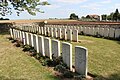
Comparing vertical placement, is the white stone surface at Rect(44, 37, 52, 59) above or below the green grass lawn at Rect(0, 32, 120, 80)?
above

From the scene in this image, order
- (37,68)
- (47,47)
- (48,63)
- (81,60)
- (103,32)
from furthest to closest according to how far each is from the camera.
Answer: (103,32)
(47,47)
(48,63)
(37,68)
(81,60)

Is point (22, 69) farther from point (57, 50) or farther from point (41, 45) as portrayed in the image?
point (41, 45)

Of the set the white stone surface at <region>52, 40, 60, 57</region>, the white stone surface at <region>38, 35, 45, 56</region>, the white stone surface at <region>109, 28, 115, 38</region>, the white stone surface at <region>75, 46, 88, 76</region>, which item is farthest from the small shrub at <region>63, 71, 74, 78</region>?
the white stone surface at <region>109, 28, 115, 38</region>

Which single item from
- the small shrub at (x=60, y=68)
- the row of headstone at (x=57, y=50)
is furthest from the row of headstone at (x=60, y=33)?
the small shrub at (x=60, y=68)

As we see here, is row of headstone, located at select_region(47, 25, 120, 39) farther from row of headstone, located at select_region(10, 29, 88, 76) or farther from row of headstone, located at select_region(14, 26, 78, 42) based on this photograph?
row of headstone, located at select_region(10, 29, 88, 76)

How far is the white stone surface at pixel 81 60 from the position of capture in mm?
6215

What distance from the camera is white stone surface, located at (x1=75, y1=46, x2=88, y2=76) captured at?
6215 millimetres

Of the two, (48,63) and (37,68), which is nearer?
(37,68)

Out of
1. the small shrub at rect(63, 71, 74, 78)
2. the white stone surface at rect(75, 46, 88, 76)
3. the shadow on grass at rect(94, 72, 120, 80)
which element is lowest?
the shadow on grass at rect(94, 72, 120, 80)

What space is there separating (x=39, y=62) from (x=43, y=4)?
16.8 metres

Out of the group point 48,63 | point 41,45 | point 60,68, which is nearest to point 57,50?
point 48,63

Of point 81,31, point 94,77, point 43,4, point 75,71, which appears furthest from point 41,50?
point 43,4

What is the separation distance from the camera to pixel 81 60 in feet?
21.2

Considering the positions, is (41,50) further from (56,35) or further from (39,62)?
(56,35)
